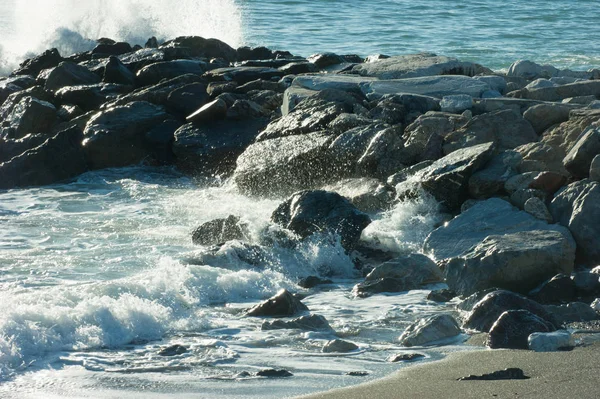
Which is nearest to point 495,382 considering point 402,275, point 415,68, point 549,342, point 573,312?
point 549,342

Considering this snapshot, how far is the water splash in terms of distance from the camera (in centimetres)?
2116

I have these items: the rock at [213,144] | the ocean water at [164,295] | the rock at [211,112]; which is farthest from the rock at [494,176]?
the rock at [211,112]

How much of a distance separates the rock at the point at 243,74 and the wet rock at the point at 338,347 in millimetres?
7779

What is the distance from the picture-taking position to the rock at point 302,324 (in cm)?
548

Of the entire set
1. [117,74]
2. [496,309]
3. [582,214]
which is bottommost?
[496,309]

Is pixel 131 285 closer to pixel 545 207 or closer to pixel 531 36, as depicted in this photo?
pixel 545 207

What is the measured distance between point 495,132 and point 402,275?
2.74 m

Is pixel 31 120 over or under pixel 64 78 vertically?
under

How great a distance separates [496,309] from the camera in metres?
5.32

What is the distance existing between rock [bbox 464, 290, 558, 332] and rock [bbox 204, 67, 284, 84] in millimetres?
7660

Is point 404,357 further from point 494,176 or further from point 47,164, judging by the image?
point 47,164

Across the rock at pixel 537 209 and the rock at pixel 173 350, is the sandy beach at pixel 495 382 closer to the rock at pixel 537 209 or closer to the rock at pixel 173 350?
the rock at pixel 173 350

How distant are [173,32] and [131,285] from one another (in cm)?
1737

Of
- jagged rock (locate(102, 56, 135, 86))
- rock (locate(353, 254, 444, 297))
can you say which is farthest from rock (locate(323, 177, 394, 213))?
jagged rock (locate(102, 56, 135, 86))
